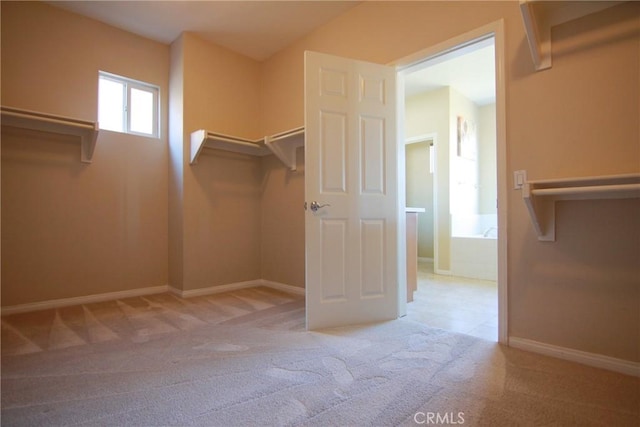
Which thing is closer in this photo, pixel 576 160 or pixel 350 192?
pixel 576 160

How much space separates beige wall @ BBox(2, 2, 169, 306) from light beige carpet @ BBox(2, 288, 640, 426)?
2.16 feet

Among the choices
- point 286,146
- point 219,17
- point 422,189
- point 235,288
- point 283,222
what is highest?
point 219,17

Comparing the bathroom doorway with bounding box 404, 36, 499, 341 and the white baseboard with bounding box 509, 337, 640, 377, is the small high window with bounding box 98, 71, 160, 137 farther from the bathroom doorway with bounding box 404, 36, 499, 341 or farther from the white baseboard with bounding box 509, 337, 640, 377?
the white baseboard with bounding box 509, 337, 640, 377

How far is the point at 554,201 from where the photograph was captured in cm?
191

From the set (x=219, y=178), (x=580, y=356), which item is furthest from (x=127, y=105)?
(x=580, y=356)

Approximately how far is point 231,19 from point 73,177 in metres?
2.16

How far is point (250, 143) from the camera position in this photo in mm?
3637

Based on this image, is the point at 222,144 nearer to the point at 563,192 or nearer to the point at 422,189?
the point at 563,192

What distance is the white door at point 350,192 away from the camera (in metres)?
2.42

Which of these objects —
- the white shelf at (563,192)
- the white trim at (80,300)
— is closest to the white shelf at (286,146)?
the white trim at (80,300)

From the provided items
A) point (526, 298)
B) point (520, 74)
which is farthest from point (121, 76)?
point (526, 298)

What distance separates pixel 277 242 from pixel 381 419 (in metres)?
2.66

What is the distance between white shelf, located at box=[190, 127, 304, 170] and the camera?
3.27m

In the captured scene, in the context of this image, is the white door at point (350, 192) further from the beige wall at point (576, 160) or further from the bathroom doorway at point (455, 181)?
the beige wall at point (576, 160)
